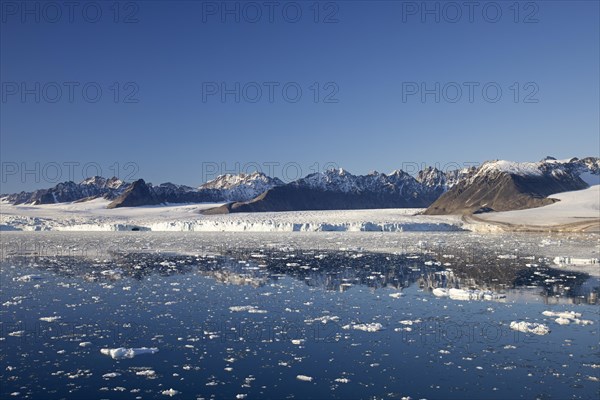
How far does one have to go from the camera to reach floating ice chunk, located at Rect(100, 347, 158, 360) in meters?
10.5

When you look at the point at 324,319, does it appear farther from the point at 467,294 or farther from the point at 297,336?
the point at 467,294

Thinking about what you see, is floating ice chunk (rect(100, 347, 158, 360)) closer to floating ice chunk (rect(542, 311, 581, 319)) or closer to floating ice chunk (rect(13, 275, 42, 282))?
floating ice chunk (rect(542, 311, 581, 319))

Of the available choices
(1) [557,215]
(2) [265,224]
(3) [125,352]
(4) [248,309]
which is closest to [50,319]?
(3) [125,352]

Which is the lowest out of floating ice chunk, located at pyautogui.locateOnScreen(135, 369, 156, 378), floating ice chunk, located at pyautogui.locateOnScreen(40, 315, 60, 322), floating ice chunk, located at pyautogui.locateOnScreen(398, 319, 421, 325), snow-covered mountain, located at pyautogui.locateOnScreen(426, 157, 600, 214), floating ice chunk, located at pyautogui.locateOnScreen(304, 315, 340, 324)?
floating ice chunk, located at pyautogui.locateOnScreen(135, 369, 156, 378)

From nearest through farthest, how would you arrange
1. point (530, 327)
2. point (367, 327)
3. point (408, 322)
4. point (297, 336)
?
point (297, 336) → point (530, 327) → point (367, 327) → point (408, 322)

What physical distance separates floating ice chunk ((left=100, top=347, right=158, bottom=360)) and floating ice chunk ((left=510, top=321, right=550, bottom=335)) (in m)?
8.60

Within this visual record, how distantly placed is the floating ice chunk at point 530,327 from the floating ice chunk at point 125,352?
28.2 ft

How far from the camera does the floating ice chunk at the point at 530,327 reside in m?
12.0

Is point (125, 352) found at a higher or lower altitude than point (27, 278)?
lower

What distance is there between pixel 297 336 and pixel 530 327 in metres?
5.75

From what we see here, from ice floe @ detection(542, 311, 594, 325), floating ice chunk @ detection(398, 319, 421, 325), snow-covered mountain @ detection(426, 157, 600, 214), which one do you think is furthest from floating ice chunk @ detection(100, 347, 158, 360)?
snow-covered mountain @ detection(426, 157, 600, 214)

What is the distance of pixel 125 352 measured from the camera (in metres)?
10.6

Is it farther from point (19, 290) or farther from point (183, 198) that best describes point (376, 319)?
point (183, 198)

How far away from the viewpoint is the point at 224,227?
6712 centimetres
